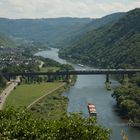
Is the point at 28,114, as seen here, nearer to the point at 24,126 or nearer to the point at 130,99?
the point at 24,126

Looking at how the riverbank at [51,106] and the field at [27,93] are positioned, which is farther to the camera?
the field at [27,93]

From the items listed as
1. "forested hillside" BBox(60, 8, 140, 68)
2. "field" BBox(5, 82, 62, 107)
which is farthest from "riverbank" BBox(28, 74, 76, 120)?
"forested hillside" BBox(60, 8, 140, 68)

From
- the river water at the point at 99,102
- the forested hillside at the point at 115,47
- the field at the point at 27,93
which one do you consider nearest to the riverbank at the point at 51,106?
the river water at the point at 99,102

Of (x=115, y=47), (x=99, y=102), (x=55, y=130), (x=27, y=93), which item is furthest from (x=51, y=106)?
(x=115, y=47)

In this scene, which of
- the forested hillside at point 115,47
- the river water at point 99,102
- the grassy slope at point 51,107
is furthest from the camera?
the forested hillside at point 115,47

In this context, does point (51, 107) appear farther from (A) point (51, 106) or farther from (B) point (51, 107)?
(A) point (51, 106)

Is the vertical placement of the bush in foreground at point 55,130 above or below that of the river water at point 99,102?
above

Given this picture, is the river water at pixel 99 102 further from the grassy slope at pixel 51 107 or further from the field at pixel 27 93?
the field at pixel 27 93
